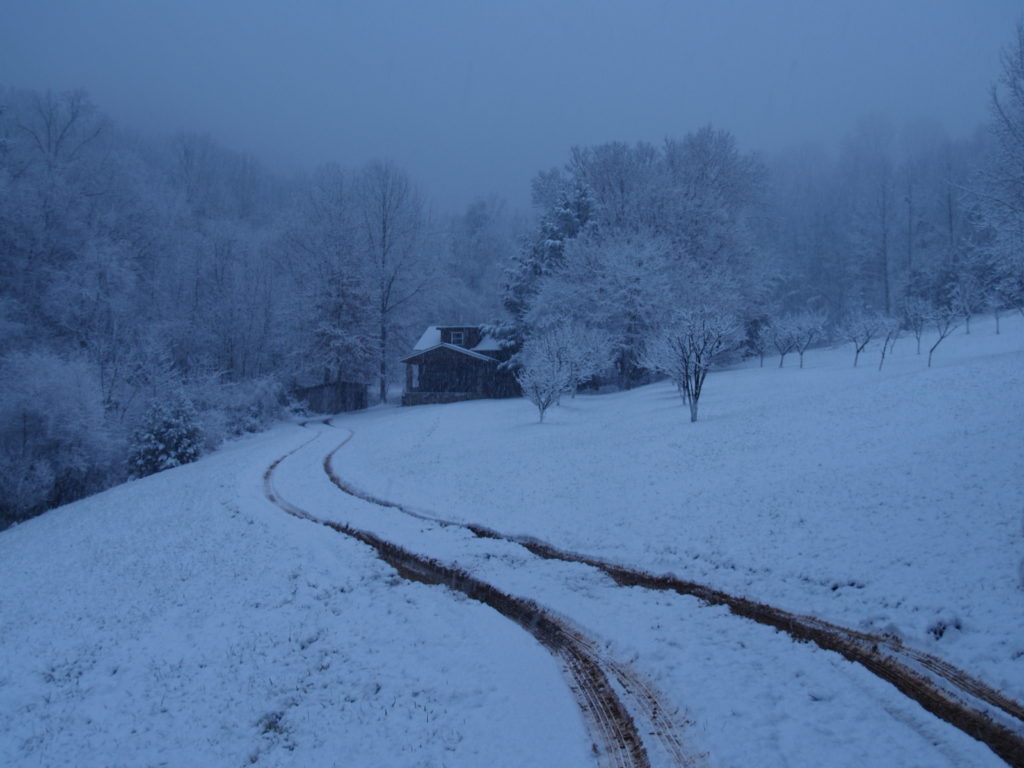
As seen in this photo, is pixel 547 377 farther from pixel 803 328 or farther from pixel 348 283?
pixel 348 283

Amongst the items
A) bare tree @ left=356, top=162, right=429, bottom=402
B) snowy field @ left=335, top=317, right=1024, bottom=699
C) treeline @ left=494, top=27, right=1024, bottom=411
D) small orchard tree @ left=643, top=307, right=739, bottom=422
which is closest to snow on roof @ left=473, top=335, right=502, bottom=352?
treeline @ left=494, top=27, right=1024, bottom=411

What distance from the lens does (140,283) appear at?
40.7m

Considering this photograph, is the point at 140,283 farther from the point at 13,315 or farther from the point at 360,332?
the point at 360,332

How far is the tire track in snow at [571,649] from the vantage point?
5297mm

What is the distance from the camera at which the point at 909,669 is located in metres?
6.05

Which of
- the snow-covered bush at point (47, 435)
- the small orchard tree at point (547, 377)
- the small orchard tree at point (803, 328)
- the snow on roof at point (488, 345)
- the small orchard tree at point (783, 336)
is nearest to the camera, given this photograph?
the snow-covered bush at point (47, 435)

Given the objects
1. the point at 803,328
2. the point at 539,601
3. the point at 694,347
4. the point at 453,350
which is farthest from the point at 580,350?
the point at 539,601

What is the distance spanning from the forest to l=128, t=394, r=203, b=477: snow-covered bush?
0.08 m

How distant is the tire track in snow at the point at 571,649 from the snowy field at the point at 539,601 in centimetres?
16

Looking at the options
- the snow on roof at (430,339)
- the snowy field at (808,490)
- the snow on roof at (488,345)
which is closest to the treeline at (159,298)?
the snow on roof at (430,339)

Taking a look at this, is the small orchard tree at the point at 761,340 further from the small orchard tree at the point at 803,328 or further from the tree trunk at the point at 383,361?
the tree trunk at the point at 383,361

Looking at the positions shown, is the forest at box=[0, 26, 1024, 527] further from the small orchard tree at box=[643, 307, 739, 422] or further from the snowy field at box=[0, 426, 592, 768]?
the snowy field at box=[0, 426, 592, 768]

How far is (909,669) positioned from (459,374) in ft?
132

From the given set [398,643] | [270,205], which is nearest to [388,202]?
[270,205]
